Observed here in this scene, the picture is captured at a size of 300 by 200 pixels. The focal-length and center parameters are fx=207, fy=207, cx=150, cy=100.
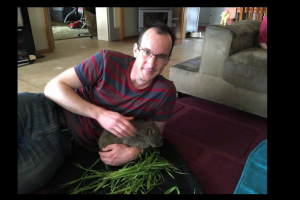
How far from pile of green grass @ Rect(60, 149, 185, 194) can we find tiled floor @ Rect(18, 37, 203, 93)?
1562 millimetres

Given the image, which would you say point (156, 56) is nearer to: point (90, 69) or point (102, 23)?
point (90, 69)

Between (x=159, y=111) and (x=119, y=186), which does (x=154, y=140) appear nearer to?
(x=159, y=111)

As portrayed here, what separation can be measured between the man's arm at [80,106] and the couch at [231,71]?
1243 mm

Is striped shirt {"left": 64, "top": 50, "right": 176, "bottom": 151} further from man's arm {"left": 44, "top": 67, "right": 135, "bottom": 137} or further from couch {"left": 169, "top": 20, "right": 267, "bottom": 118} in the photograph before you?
couch {"left": 169, "top": 20, "right": 267, "bottom": 118}

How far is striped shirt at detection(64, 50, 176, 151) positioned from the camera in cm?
115

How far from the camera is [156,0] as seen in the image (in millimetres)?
939

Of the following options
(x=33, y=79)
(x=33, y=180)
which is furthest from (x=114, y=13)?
(x=33, y=180)

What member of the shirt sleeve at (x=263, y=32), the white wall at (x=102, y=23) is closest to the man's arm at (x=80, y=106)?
the shirt sleeve at (x=263, y=32)

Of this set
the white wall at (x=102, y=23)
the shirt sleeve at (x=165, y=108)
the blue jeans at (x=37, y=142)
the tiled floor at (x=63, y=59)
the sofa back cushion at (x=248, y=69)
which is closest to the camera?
the blue jeans at (x=37, y=142)

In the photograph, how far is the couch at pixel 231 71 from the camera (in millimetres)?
1804

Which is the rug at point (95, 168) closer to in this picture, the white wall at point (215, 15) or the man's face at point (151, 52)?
the man's face at point (151, 52)

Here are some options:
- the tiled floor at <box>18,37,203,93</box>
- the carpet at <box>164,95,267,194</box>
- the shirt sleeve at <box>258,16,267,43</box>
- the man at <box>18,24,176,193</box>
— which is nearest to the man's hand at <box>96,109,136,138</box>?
the man at <box>18,24,176,193</box>

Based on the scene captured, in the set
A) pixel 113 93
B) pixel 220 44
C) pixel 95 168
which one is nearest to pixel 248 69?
pixel 220 44
